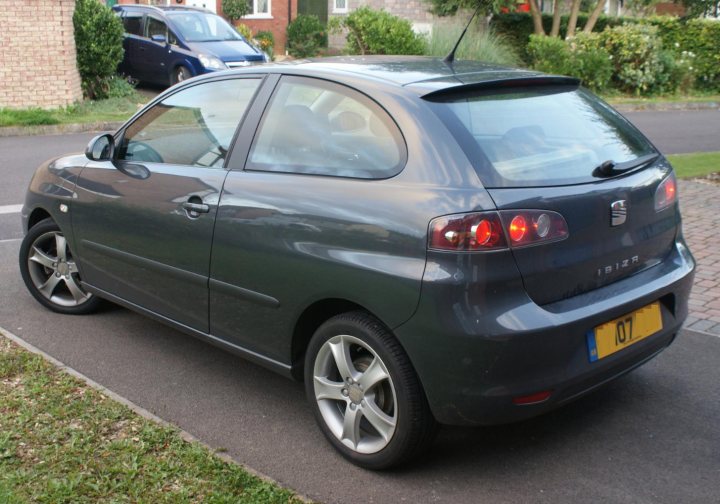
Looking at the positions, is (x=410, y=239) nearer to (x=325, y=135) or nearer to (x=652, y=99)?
(x=325, y=135)

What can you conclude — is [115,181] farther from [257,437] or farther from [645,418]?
[645,418]

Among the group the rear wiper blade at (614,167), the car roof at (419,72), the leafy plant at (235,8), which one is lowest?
the rear wiper blade at (614,167)

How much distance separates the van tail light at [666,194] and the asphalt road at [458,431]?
1.01 meters

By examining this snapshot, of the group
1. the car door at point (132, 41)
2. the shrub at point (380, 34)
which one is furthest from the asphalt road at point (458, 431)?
the shrub at point (380, 34)

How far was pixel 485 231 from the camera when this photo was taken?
330 cm

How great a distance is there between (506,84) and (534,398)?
1433mm

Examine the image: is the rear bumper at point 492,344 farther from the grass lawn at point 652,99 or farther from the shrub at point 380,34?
the shrub at point 380,34

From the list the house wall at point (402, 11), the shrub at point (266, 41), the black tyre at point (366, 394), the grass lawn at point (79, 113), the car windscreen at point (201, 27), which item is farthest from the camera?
the house wall at point (402, 11)

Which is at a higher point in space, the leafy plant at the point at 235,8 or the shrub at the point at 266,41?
the leafy plant at the point at 235,8

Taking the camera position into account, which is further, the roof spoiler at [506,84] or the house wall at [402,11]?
the house wall at [402,11]

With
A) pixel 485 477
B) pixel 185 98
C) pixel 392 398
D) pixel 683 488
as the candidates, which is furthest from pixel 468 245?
pixel 185 98

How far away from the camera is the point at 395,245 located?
3.44 m

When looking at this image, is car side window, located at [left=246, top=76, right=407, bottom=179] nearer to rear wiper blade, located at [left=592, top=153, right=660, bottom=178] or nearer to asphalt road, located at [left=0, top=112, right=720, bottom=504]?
rear wiper blade, located at [left=592, top=153, right=660, bottom=178]

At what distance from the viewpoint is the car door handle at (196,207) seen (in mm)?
4254
